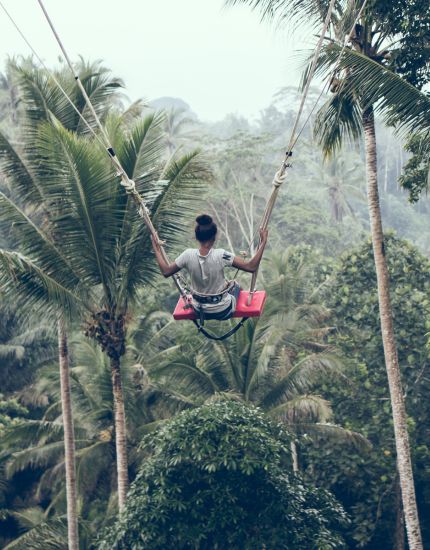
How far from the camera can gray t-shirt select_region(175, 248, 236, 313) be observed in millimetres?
7641

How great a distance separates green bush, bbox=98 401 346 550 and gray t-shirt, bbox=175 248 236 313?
5.94 m

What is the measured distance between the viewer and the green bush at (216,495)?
13406 millimetres

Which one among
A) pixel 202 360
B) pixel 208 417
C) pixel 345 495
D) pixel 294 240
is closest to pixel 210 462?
pixel 208 417

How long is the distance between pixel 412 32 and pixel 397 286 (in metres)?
9.04

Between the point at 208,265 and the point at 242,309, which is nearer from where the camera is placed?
the point at 208,265

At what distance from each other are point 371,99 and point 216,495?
5891 millimetres

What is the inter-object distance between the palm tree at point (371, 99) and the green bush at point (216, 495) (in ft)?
5.72

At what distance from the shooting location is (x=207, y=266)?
303 inches

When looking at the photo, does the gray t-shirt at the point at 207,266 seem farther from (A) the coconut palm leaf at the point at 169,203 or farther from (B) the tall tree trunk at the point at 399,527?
(B) the tall tree trunk at the point at 399,527

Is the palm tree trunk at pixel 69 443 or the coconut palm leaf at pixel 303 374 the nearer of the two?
the palm tree trunk at pixel 69 443

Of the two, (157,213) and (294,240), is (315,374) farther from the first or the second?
(294,240)

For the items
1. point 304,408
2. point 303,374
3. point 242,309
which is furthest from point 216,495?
point 242,309

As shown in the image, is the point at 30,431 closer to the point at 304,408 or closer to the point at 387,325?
the point at 304,408

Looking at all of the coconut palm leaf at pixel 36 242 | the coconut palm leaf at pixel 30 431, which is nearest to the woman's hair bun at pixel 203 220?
the coconut palm leaf at pixel 36 242
